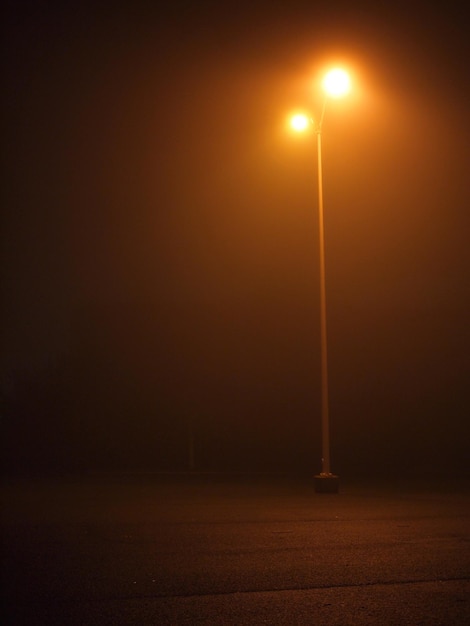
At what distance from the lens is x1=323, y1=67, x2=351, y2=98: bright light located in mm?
22172

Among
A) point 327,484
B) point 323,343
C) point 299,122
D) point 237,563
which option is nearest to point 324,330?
point 323,343

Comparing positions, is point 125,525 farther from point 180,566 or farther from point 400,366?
point 400,366

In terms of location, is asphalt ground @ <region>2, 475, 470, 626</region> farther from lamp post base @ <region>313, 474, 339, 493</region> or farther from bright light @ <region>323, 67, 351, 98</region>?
bright light @ <region>323, 67, 351, 98</region>

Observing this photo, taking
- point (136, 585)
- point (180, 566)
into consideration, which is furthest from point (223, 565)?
point (136, 585)

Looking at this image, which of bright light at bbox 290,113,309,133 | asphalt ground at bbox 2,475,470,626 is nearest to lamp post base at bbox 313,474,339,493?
asphalt ground at bbox 2,475,470,626

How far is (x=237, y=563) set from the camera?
9.72 meters

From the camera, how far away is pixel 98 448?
57.4 m

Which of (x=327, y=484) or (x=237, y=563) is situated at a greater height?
(x=237, y=563)

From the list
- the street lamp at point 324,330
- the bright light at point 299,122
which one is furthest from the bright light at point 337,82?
the bright light at point 299,122

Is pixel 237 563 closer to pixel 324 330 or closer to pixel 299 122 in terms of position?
pixel 324 330

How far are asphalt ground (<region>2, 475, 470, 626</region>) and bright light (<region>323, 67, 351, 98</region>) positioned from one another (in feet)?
35.2

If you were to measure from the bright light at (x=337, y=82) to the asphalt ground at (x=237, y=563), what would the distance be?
10.7m

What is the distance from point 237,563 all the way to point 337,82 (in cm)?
1564

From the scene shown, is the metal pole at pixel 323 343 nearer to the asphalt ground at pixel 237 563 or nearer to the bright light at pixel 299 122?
the bright light at pixel 299 122
